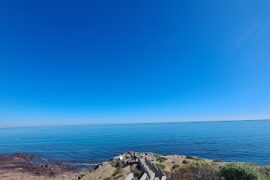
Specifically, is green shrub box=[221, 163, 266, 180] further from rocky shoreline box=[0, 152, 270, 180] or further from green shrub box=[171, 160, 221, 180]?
green shrub box=[171, 160, 221, 180]

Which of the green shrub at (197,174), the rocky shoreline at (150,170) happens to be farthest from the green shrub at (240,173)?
the green shrub at (197,174)

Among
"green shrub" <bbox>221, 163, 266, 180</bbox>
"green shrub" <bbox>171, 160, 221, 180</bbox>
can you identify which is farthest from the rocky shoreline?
"green shrub" <bbox>221, 163, 266, 180</bbox>

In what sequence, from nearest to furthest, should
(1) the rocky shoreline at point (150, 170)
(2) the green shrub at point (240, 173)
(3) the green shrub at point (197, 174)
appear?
(2) the green shrub at point (240, 173) → (3) the green shrub at point (197, 174) → (1) the rocky shoreline at point (150, 170)

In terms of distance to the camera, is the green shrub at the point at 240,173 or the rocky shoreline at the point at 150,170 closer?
the green shrub at the point at 240,173

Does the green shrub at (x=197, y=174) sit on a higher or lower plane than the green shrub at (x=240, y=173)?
lower

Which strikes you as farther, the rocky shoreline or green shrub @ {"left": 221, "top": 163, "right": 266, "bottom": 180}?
the rocky shoreline

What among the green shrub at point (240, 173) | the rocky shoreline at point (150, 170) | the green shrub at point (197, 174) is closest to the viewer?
the green shrub at point (240, 173)

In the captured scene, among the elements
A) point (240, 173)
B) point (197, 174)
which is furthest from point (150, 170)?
point (240, 173)

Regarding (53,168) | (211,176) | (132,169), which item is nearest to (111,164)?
(132,169)

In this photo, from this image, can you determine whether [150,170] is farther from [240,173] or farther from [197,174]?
[240,173]

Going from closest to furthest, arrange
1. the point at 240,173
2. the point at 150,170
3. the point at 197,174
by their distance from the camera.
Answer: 1. the point at 240,173
2. the point at 197,174
3. the point at 150,170

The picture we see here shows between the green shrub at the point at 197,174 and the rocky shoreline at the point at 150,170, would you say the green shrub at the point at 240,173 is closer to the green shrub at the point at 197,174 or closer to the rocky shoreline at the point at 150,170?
the rocky shoreline at the point at 150,170

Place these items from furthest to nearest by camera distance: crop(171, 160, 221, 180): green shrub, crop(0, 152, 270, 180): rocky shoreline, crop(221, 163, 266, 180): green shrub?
crop(0, 152, 270, 180): rocky shoreline, crop(171, 160, 221, 180): green shrub, crop(221, 163, 266, 180): green shrub

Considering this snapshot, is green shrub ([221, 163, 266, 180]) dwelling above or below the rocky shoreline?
above
